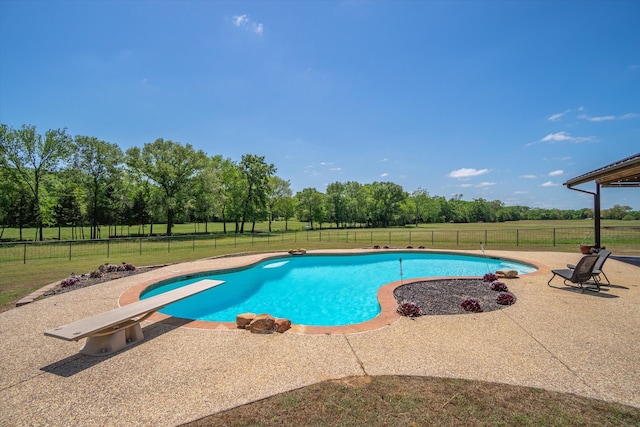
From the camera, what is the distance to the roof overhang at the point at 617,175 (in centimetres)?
870

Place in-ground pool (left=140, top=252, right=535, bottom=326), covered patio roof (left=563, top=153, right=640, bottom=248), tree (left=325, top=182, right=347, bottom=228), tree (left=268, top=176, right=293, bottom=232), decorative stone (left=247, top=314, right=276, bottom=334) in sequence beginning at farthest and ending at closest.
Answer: tree (left=325, top=182, right=347, bottom=228) → tree (left=268, top=176, right=293, bottom=232) → covered patio roof (left=563, top=153, right=640, bottom=248) → in-ground pool (left=140, top=252, right=535, bottom=326) → decorative stone (left=247, top=314, right=276, bottom=334)

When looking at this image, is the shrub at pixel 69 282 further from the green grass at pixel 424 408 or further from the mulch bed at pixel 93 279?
Result: the green grass at pixel 424 408

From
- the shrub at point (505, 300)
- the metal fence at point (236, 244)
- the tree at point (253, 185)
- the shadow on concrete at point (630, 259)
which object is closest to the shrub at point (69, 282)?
the metal fence at point (236, 244)

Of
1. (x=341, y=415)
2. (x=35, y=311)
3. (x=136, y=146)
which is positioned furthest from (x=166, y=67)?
(x=136, y=146)

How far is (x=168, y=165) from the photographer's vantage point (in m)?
32.4

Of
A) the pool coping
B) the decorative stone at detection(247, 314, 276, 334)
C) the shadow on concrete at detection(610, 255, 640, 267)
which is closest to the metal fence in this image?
the shadow on concrete at detection(610, 255, 640, 267)

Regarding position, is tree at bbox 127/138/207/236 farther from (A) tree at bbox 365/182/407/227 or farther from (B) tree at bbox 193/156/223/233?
(A) tree at bbox 365/182/407/227

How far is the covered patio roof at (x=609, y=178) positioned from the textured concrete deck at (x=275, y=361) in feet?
18.4

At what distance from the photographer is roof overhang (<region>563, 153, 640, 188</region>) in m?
8.70

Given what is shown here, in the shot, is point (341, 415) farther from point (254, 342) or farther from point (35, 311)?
point (35, 311)

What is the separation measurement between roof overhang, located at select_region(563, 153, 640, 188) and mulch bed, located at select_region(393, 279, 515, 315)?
5.62 m

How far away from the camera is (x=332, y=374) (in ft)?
11.6

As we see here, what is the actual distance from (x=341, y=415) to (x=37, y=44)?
14.9 m

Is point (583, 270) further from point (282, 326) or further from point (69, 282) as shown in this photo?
point (69, 282)
